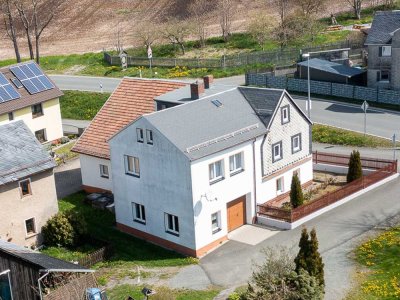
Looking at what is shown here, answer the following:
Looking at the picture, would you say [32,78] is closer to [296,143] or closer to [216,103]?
[216,103]

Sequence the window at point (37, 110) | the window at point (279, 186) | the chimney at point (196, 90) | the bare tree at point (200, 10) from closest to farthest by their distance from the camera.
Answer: the window at point (279, 186) < the chimney at point (196, 90) < the window at point (37, 110) < the bare tree at point (200, 10)

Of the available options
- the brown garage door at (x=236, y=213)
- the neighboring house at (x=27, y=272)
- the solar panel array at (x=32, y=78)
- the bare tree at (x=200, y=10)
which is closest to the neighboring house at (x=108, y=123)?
the brown garage door at (x=236, y=213)

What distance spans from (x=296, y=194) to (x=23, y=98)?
28652mm

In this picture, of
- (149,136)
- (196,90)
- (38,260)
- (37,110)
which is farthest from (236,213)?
(37,110)

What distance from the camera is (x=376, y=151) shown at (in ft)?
177

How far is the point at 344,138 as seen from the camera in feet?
186

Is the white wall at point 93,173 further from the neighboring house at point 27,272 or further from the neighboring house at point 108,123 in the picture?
the neighboring house at point 27,272

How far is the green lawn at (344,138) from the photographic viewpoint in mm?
55062

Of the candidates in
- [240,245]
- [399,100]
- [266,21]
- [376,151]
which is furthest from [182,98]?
[266,21]

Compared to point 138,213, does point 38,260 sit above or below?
above

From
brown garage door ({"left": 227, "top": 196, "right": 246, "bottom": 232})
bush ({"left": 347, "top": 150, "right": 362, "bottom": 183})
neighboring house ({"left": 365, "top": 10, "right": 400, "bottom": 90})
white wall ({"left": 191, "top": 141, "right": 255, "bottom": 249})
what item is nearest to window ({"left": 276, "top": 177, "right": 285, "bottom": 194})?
white wall ({"left": 191, "top": 141, "right": 255, "bottom": 249})

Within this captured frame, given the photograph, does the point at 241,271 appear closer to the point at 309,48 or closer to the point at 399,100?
the point at 399,100

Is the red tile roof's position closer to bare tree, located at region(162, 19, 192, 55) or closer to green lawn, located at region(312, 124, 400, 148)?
green lawn, located at region(312, 124, 400, 148)

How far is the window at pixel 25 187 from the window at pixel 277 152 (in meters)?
15.9
